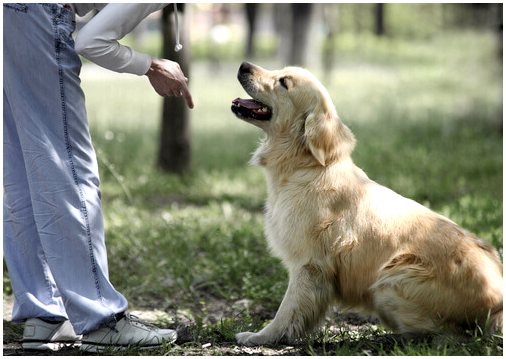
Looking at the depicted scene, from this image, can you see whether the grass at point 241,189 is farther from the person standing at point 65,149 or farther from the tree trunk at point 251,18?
the tree trunk at point 251,18

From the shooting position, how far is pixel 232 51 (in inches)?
1332

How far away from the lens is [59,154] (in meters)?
3.70

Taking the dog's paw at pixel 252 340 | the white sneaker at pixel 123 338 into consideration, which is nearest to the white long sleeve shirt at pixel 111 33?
the white sneaker at pixel 123 338

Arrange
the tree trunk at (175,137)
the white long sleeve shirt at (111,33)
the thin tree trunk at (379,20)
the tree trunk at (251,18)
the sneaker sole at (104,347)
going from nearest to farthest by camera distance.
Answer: the white long sleeve shirt at (111,33), the sneaker sole at (104,347), the tree trunk at (175,137), the tree trunk at (251,18), the thin tree trunk at (379,20)

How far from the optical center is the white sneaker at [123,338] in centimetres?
378

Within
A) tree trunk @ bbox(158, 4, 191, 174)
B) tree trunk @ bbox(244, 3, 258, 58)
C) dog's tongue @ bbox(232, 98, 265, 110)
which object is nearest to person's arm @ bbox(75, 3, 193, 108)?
dog's tongue @ bbox(232, 98, 265, 110)

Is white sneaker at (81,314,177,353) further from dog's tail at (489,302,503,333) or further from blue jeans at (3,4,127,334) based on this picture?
dog's tail at (489,302,503,333)

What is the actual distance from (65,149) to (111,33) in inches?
22.5

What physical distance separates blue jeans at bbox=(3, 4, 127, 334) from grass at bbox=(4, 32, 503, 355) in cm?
48

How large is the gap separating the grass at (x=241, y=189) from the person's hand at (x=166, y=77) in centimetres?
125

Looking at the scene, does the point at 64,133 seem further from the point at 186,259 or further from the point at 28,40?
the point at 186,259

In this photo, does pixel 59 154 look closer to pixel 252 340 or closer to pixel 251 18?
pixel 252 340

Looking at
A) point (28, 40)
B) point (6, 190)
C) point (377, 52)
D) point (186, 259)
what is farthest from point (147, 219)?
point (377, 52)

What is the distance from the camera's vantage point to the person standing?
362 cm
